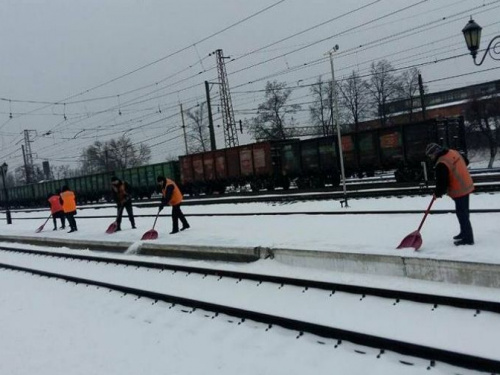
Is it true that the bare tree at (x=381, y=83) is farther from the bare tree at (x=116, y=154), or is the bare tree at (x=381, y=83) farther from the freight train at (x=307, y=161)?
the bare tree at (x=116, y=154)

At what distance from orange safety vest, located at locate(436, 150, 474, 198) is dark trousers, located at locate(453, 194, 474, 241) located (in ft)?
0.36

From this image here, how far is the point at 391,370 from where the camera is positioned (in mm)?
4223

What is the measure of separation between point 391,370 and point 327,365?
57 centimetres

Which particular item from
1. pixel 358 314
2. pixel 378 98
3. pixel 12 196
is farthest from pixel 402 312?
pixel 12 196

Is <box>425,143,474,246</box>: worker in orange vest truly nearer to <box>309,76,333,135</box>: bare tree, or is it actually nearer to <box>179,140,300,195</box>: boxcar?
<box>179,140,300,195</box>: boxcar

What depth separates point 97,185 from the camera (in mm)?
45719

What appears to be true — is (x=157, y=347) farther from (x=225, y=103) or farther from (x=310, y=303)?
(x=225, y=103)

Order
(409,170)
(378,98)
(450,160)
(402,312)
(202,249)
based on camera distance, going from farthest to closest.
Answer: (378,98)
(409,170)
(202,249)
(450,160)
(402,312)

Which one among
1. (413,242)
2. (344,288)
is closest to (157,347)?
(344,288)

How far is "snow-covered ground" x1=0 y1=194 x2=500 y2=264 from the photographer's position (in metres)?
7.65

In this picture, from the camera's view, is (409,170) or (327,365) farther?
(409,170)

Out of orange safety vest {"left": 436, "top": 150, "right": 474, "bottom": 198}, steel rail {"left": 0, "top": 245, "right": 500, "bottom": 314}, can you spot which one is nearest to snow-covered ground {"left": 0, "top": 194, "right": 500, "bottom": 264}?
orange safety vest {"left": 436, "top": 150, "right": 474, "bottom": 198}

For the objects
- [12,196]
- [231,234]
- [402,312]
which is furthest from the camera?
[12,196]

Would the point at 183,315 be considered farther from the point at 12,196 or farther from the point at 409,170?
the point at 12,196
